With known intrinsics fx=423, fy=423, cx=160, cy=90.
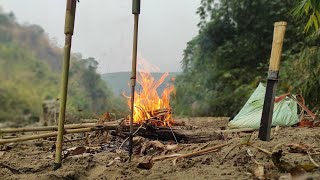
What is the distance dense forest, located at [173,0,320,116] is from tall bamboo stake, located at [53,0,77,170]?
784cm

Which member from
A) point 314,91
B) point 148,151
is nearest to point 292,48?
point 314,91

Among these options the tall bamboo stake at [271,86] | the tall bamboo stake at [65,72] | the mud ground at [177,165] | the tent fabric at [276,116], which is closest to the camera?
the mud ground at [177,165]

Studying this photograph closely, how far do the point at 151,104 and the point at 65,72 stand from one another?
4.92ft

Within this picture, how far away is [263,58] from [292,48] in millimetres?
1565

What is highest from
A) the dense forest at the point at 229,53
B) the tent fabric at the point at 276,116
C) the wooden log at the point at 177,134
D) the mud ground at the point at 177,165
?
the dense forest at the point at 229,53

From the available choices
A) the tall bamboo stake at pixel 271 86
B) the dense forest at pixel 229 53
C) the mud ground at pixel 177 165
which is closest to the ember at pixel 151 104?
the mud ground at pixel 177 165

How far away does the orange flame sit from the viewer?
365 cm

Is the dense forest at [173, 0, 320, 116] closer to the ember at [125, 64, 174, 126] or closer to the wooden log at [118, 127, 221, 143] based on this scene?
the ember at [125, 64, 174, 126]

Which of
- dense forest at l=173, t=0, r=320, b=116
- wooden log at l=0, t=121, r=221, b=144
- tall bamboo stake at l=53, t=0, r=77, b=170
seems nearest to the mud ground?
tall bamboo stake at l=53, t=0, r=77, b=170

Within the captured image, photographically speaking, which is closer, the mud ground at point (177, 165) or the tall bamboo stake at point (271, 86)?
the mud ground at point (177, 165)

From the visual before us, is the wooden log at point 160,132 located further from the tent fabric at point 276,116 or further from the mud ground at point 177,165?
the tent fabric at point 276,116

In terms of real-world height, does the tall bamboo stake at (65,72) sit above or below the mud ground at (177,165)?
above

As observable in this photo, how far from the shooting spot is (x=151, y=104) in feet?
12.5

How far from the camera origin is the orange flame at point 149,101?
3646mm
